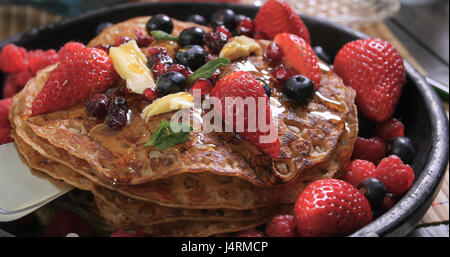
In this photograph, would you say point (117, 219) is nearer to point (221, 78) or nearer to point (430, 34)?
point (221, 78)

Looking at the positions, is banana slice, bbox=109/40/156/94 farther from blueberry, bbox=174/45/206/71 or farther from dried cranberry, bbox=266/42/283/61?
dried cranberry, bbox=266/42/283/61

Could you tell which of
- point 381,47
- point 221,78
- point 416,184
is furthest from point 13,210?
point 381,47

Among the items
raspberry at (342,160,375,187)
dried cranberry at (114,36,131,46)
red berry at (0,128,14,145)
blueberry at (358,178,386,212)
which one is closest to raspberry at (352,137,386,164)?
raspberry at (342,160,375,187)

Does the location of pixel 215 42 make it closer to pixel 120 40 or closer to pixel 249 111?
pixel 120 40

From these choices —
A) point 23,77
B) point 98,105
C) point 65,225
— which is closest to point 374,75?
point 98,105

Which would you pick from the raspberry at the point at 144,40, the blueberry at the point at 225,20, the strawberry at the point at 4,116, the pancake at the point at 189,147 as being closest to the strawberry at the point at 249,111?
the pancake at the point at 189,147

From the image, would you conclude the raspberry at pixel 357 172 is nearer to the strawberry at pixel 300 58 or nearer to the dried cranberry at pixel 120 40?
the strawberry at pixel 300 58

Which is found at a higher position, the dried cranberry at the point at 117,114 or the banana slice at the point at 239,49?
the banana slice at the point at 239,49
